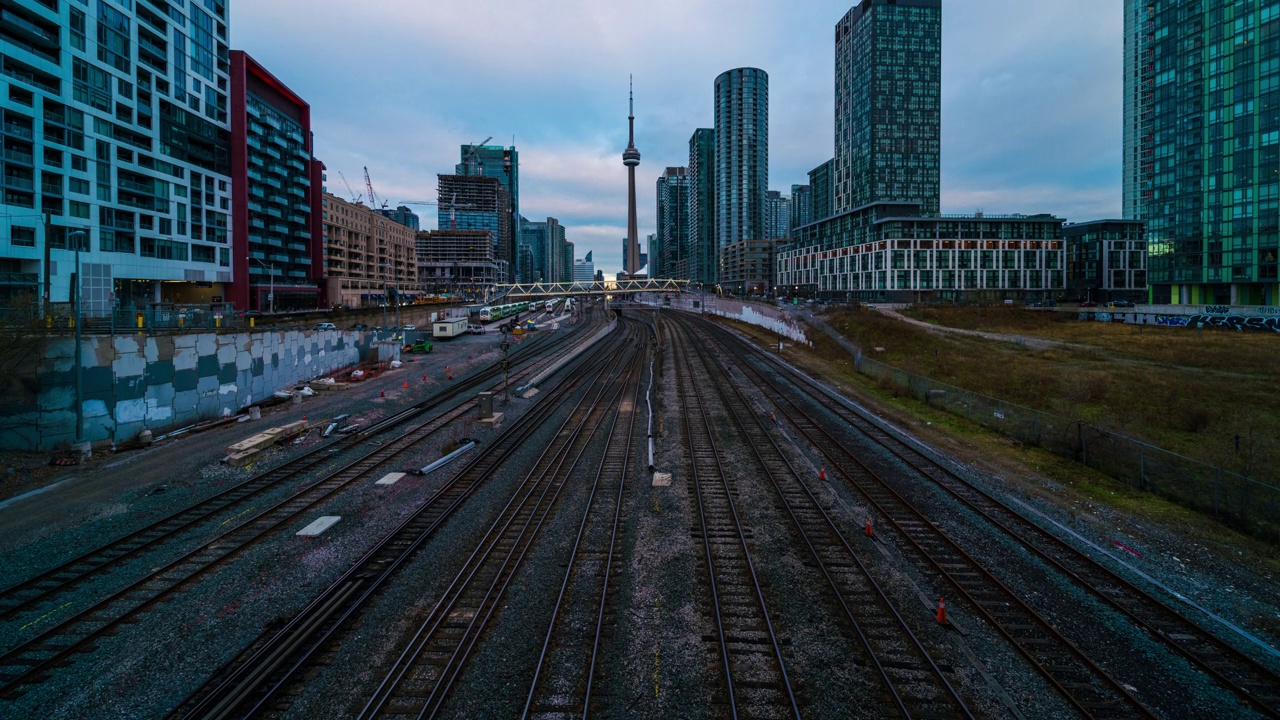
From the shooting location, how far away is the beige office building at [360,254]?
130 meters

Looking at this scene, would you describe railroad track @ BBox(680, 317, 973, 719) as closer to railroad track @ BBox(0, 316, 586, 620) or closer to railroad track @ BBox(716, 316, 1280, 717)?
railroad track @ BBox(716, 316, 1280, 717)

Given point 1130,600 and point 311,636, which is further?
point 1130,600

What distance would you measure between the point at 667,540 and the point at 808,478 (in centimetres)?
711

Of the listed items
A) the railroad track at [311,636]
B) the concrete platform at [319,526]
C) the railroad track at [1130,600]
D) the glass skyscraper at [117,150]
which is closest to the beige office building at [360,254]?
the glass skyscraper at [117,150]

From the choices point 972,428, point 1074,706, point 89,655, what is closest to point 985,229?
point 972,428

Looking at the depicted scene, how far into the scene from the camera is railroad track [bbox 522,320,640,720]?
345 inches

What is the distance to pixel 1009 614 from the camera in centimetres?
1116

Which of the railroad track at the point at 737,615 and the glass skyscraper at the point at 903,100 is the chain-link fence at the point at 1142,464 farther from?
the glass skyscraper at the point at 903,100

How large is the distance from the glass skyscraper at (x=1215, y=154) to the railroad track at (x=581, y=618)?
10371cm

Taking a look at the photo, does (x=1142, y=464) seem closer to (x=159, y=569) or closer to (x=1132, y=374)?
(x=1132, y=374)

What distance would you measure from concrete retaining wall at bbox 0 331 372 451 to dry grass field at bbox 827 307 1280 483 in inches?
1530

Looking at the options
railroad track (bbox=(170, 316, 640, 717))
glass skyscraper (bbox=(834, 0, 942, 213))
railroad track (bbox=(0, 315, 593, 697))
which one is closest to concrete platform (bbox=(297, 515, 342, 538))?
railroad track (bbox=(0, 315, 593, 697))

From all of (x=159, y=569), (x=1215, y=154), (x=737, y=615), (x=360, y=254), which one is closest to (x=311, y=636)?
(x=159, y=569)

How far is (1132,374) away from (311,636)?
46.6m
